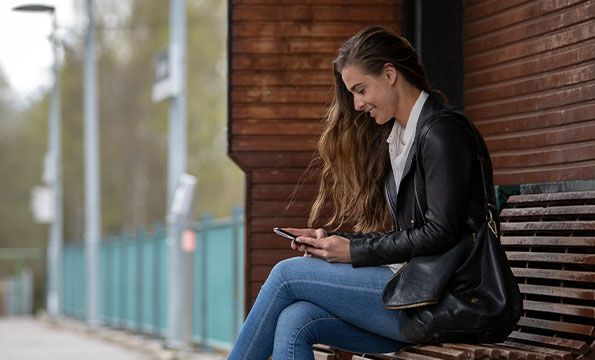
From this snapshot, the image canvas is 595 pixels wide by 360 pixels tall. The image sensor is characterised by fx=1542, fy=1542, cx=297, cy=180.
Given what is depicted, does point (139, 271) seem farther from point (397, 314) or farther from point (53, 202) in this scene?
point (397, 314)

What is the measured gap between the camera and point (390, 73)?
5492 millimetres

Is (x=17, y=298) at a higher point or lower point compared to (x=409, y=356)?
lower

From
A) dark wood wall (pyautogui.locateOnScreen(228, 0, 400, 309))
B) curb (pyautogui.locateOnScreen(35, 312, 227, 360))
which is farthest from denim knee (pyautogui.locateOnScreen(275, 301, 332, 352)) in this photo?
curb (pyautogui.locateOnScreen(35, 312, 227, 360))

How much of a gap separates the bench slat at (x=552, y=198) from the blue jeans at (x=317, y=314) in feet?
3.60

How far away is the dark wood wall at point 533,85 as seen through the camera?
688 cm

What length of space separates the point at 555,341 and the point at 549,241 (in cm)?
71

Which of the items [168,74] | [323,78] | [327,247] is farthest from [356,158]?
[168,74]

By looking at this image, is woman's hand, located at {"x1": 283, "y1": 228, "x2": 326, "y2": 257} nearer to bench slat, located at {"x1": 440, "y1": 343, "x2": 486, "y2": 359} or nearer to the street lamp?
bench slat, located at {"x1": 440, "y1": 343, "x2": 486, "y2": 359}

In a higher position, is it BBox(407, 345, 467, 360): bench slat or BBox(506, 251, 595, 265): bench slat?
BBox(506, 251, 595, 265): bench slat

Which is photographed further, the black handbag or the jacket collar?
the jacket collar

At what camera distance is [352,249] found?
5387 millimetres

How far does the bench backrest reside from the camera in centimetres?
557

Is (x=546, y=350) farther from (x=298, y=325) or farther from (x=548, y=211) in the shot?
(x=548, y=211)

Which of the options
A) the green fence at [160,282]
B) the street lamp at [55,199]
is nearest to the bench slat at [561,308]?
the green fence at [160,282]
